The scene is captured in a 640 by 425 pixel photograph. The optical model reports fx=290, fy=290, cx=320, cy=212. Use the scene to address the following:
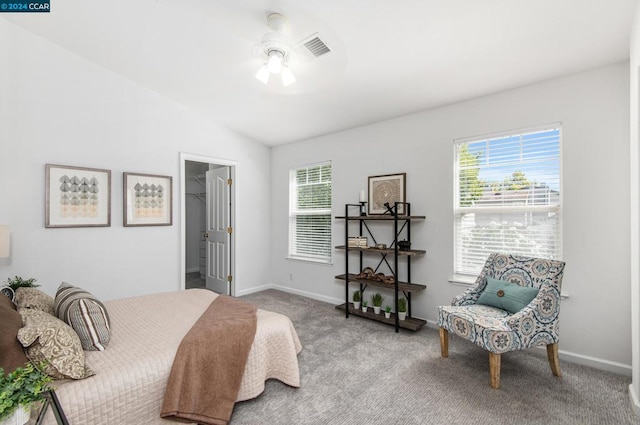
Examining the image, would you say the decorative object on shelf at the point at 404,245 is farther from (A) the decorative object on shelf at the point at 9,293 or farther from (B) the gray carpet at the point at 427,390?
(A) the decorative object on shelf at the point at 9,293

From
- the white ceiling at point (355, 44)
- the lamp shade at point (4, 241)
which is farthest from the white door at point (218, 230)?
the lamp shade at point (4, 241)

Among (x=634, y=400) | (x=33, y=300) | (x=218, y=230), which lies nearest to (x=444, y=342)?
(x=634, y=400)

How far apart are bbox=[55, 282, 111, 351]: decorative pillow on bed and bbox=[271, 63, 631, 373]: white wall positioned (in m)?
3.02

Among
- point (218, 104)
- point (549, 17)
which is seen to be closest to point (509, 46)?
point (549, 17)

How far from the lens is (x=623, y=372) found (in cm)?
234

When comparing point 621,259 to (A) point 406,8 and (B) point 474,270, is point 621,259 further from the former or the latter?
(A) point 406,8

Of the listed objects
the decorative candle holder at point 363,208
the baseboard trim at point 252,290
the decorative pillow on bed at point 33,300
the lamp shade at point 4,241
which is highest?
the decorative candle holder at point 363,208

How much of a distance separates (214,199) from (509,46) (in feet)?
14.6

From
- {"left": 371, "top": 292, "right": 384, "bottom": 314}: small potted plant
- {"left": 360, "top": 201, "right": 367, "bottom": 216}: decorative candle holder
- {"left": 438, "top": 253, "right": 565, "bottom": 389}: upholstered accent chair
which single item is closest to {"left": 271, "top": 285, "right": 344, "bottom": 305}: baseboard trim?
{"left": 371, "top": 292, "right": 384, "bottom": 314}: small potted plant

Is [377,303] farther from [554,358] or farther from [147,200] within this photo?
[147,200]

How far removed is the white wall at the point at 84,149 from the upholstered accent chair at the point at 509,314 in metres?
3.56

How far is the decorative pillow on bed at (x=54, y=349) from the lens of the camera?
4.46 ft

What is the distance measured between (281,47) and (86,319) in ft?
7.73

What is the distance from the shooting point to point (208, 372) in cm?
176
